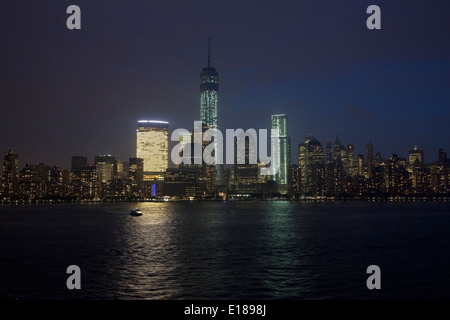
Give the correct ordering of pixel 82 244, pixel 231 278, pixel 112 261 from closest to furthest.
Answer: pixel 231 278, pixel 112 261, pixel 82 244

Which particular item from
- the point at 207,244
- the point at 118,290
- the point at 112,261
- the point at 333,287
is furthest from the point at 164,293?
the point at 207,244

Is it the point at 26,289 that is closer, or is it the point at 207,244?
the point at 26,289

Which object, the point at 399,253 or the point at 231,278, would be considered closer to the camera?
the point at 231,278

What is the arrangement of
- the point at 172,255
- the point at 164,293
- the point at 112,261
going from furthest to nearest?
the point at 172,255
the point at 112,261
the point at 164,293

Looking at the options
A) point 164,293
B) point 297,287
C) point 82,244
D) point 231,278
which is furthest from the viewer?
point 82,244

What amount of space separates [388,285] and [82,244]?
50353 millimetres

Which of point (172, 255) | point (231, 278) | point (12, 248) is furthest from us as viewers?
point (12, 248)

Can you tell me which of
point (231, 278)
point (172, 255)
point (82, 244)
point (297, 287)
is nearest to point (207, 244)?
point (172, 255)

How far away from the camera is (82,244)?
71000 mm

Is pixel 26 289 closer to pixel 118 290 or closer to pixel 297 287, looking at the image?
pixel 118 290

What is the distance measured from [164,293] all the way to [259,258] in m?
21.5

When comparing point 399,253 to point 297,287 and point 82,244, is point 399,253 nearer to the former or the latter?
point 297,287

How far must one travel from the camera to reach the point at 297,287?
124 ft

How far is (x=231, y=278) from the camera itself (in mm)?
41469
